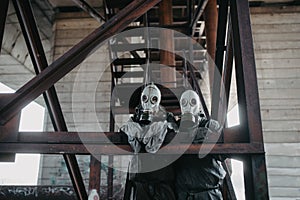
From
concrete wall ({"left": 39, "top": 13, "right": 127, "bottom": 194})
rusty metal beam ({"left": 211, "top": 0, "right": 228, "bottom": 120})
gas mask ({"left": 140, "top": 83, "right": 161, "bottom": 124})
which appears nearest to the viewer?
gas mask ({"left": 140, "top": 83, "right": 161, "bottom": 124})

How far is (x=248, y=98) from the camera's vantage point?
129 cm

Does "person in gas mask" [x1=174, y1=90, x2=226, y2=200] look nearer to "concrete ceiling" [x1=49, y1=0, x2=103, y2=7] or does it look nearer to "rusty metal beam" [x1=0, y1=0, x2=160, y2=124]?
"rusty metal beam" [x1=0, y1=0, x2=160, y2=124]

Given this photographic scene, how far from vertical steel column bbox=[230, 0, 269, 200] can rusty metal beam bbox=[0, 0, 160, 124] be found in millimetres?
503

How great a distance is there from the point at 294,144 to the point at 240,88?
4360 mm

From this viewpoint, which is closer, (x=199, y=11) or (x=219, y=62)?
(x=219, y=62)

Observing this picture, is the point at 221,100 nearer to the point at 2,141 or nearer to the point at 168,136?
the point at 168,136

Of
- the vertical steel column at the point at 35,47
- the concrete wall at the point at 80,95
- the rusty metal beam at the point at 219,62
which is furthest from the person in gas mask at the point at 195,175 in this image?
the concrete wall at the point at 80,95

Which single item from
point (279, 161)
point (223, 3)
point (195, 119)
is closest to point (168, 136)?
point (195, 119)

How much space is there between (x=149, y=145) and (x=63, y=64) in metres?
0.54

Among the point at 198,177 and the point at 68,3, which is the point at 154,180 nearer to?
the point at 198,177

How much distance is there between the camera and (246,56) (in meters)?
1.35

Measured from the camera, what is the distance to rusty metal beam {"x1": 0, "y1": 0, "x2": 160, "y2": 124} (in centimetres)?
129

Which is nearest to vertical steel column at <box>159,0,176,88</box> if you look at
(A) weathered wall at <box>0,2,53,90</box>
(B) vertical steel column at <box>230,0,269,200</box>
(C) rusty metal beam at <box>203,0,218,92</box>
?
(C) rusty metal beam at <box>203,0,218,92</box>

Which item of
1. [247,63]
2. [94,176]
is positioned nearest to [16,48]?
[94,176]
